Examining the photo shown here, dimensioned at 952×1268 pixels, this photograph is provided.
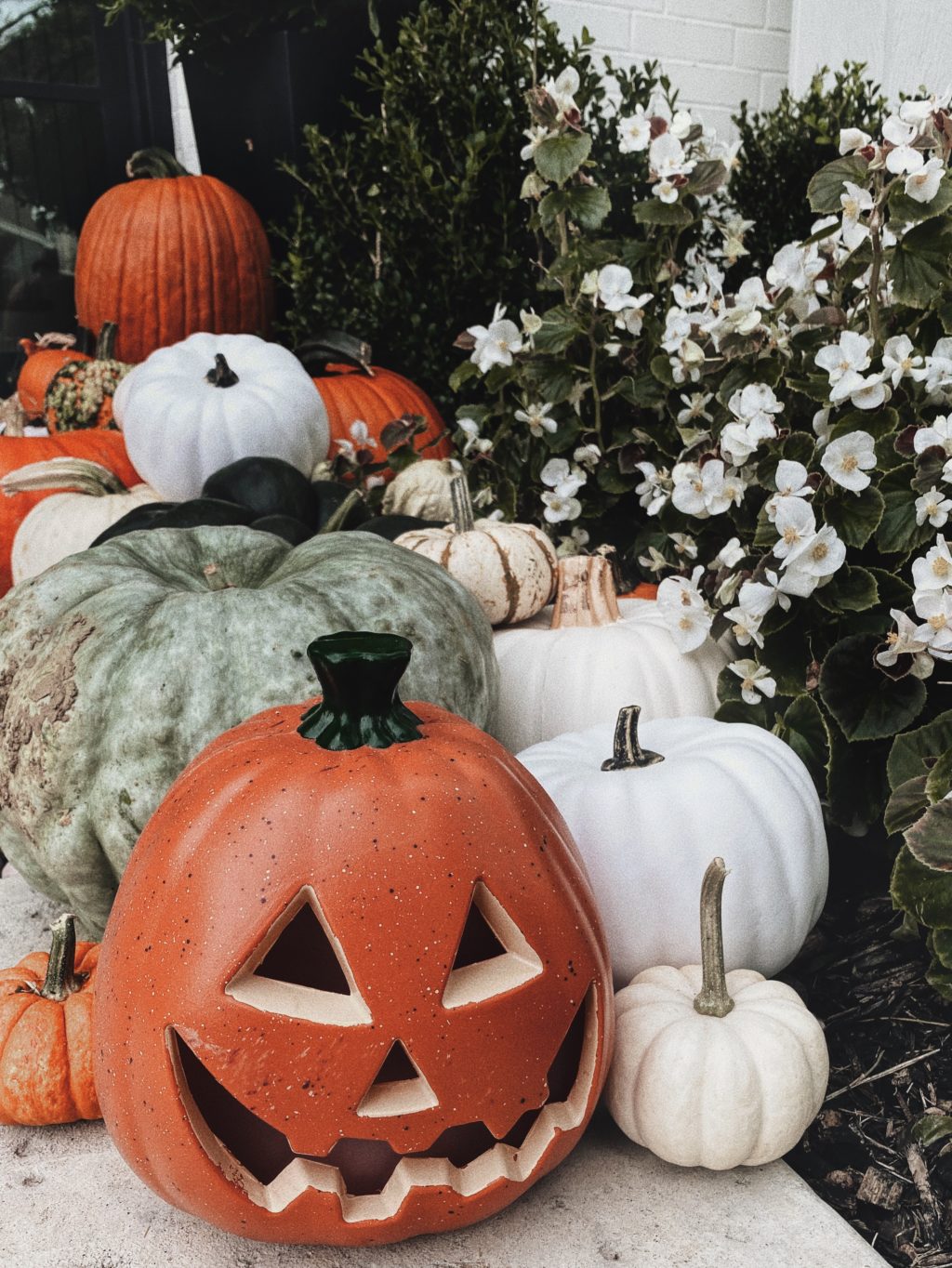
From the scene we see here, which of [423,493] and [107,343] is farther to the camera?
[107,343]

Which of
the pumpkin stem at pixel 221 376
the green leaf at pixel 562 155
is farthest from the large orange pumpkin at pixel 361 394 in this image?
the green leaf at pixel 562 155

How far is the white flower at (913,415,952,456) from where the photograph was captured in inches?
66.8

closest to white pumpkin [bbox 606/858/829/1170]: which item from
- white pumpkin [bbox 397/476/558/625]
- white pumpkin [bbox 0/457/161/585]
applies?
white pumpkin [bbox 397/476/558/625]

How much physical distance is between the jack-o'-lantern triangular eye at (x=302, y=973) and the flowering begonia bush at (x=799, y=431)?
702mm

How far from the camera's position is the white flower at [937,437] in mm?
1697

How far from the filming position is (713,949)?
1.31 metres

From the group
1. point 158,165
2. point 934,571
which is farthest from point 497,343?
point 158,165

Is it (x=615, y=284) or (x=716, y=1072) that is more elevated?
(x=615, y=284)

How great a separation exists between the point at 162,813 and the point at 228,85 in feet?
12.0

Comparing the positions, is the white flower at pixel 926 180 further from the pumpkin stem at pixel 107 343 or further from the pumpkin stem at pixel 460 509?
the pumpkin stem at pixel 107 343

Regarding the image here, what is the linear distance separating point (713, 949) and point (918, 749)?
57 centimetres

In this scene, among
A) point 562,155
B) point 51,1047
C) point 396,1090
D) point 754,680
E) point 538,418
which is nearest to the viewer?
point 396,1090

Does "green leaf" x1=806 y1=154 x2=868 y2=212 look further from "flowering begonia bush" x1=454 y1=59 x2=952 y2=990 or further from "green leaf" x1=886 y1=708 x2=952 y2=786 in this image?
"green leaf" x1=886 y1=708 x2=952 y2=786

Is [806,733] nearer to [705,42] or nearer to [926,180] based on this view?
[926,180]
